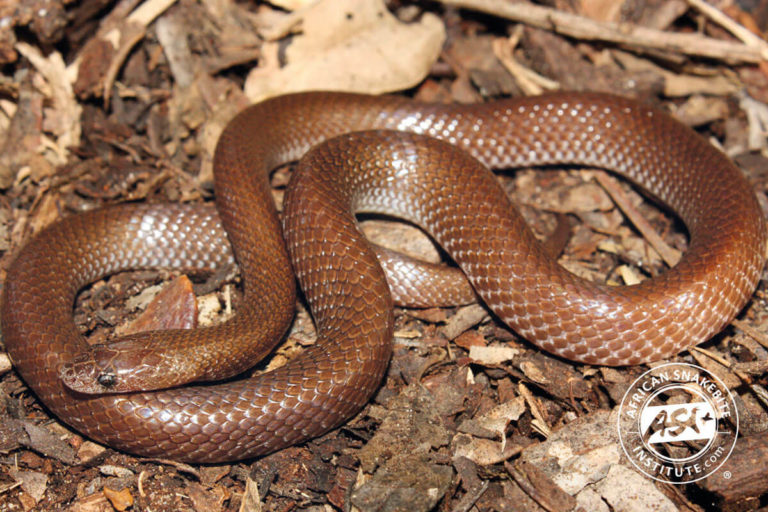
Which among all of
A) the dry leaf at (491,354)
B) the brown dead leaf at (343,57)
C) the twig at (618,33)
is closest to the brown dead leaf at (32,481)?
the dry leaf at (491,354)

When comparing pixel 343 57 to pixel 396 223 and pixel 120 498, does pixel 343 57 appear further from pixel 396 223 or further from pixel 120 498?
pixel 120 498

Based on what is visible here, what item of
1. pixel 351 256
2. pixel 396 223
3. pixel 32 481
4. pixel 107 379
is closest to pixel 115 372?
pixel 107 379

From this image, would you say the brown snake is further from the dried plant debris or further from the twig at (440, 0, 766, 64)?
the twig at (440, 0, 766, 64)

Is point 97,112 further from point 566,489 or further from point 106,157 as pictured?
point 566,489

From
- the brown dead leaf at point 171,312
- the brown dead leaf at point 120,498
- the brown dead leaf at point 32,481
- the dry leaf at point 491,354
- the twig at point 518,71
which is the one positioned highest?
the twig at point 518,71

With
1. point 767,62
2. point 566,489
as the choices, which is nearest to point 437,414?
point 566,489

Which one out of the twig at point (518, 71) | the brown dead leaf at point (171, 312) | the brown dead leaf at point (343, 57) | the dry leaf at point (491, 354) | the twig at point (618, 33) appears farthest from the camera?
the twig at point (518, 71)

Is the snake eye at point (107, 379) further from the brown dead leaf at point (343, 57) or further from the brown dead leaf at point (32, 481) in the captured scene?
the brown dead leaf at point (343, 57)
